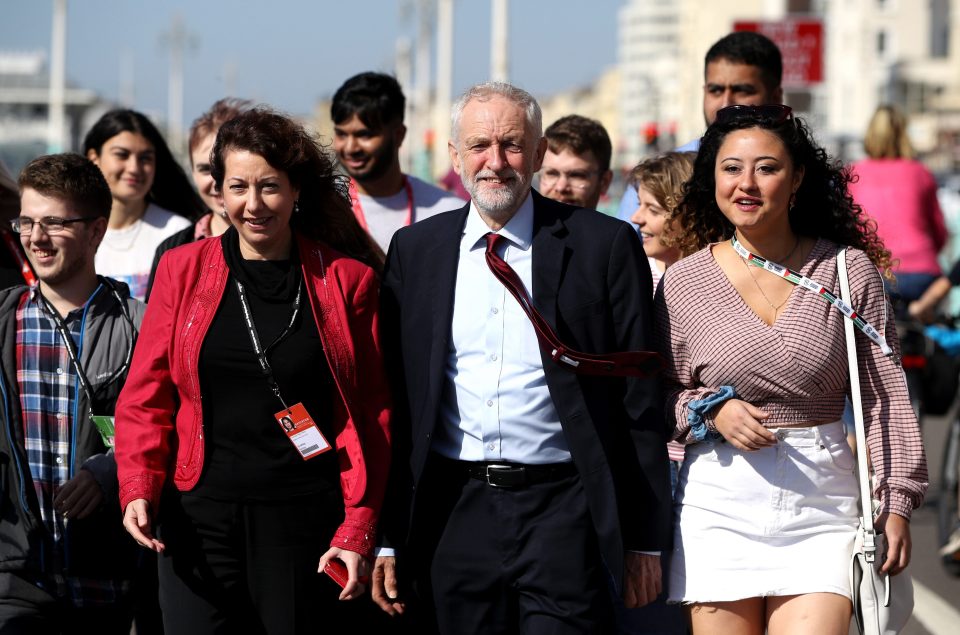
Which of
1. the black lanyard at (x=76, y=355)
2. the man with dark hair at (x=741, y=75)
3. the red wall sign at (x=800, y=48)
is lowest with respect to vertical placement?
the black lanyard at (x=76, y=355)

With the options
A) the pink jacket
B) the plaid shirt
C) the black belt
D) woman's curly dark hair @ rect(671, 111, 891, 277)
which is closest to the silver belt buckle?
the black belt

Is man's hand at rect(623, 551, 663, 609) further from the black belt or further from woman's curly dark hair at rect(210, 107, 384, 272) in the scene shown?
woman's curly dark hair at rect(210, 107, 384, 272)

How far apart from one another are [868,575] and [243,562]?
5.96 feet

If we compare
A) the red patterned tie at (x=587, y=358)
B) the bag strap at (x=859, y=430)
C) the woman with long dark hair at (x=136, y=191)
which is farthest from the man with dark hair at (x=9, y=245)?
the bag strap at (x=859, y=430)

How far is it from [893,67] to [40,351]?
317 ft

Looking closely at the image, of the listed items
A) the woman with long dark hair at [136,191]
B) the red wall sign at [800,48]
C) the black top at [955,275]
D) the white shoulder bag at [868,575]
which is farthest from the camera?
the red wall sign at [800,48]

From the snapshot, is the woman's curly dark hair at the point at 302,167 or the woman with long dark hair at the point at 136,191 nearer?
the woman's curly dark hair at the point at 302,167

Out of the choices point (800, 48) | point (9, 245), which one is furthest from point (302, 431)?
point (800, 48)

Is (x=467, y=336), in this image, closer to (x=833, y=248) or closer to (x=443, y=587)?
(x=443, y=587)

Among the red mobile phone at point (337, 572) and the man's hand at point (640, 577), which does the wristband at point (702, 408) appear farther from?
the red mobile phone at point (337, 572)

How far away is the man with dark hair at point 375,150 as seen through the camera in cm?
677

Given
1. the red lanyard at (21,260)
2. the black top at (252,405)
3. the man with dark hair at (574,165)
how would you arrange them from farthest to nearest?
the man with dark hair at (574,165) < the red lanyard at (21,260) < the black top at (252,405)

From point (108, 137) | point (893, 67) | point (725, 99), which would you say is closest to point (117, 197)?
point (108, 137)

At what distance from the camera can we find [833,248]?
4344 mm
